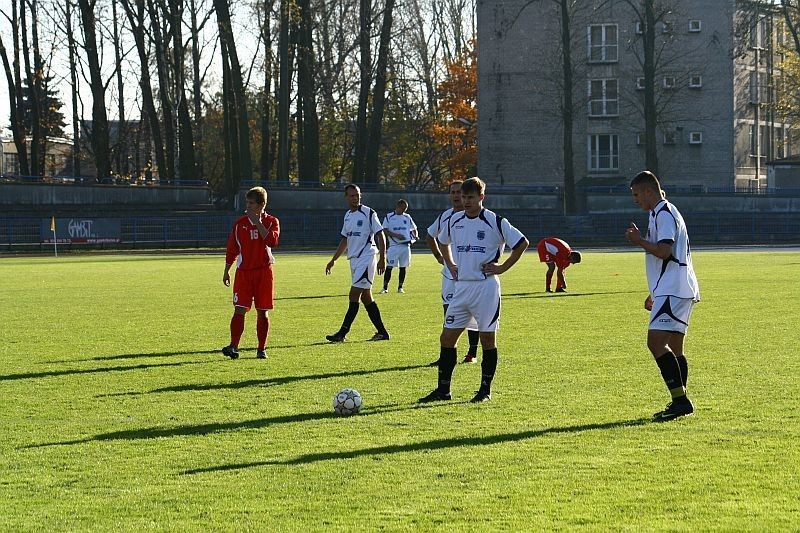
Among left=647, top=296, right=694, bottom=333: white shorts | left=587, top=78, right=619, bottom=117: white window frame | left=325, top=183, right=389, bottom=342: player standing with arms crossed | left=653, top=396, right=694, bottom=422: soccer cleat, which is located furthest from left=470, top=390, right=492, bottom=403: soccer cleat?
left=587, top=78, right=619, bottom=117: white window frame

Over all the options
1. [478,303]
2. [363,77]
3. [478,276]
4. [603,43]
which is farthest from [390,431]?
[603,43]

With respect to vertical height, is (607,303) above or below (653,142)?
below

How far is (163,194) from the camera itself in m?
54.8

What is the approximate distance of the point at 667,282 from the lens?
8844 millimetres

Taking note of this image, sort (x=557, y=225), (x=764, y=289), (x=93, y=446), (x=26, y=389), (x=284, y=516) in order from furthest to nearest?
(x=557, y=225) → (x=764, y=289) → (x=26, y=389) → (x=93, y=446) → (x=284, y=516)

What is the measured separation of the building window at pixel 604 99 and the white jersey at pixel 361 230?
53597 millimetres

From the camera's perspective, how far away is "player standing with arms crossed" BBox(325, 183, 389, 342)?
586 inches

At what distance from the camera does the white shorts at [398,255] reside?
25202 millimetres

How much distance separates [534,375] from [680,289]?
284 cm

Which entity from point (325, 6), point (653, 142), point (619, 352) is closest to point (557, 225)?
point (653, 142)

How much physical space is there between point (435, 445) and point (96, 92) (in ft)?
181

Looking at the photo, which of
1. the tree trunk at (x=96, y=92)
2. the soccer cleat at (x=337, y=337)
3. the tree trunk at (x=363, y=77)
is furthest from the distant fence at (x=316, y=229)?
the soccer cleat at (x=337, y=337)

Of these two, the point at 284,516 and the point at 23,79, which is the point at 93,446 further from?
the point at 23,79

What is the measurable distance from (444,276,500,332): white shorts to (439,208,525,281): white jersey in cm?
7
